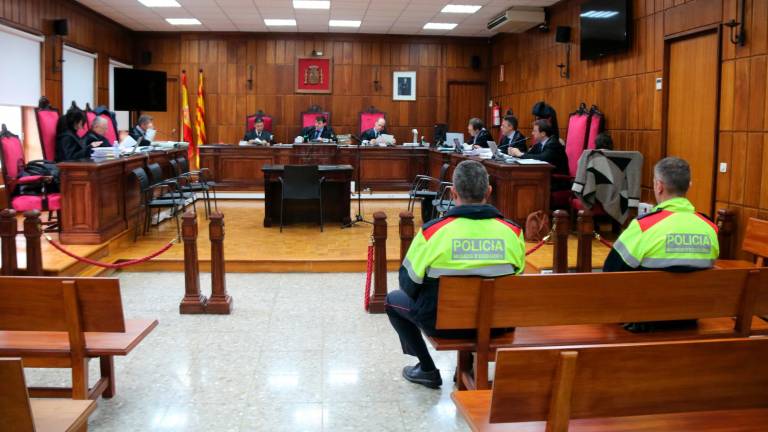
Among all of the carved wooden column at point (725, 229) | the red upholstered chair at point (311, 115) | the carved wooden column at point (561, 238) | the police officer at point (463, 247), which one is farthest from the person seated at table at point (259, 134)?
the police officer at point (463, 247)

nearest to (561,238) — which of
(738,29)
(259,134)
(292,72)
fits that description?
(738,29)

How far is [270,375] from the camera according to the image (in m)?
3.89

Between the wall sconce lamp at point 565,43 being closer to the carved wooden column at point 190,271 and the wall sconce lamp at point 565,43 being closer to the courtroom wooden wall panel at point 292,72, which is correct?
the courtroom wooden wall panel at point 292,72

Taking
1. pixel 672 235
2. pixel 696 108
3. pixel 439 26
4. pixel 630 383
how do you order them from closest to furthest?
1. pixel 630 383
2. pixel 672 235
3. pixel 696 108
4. pixel 439 26

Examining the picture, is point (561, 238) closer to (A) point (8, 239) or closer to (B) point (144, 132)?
(A) point (8, 239)

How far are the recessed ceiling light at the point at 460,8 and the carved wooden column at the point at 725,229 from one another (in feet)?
21.1

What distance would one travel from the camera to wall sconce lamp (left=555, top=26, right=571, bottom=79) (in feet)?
33.8

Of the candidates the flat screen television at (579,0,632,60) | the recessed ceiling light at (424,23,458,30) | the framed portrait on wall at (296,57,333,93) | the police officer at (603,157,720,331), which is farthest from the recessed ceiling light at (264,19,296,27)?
the police officer at (603,157,720,331)

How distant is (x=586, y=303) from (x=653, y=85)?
5654 mm

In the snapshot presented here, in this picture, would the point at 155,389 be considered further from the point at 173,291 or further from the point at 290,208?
the point at 290,208

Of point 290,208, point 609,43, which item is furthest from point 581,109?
point 290,208

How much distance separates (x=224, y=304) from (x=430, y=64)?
10.7 m

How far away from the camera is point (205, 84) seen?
14656mm

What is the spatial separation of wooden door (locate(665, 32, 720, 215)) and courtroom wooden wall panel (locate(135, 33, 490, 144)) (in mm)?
7593
